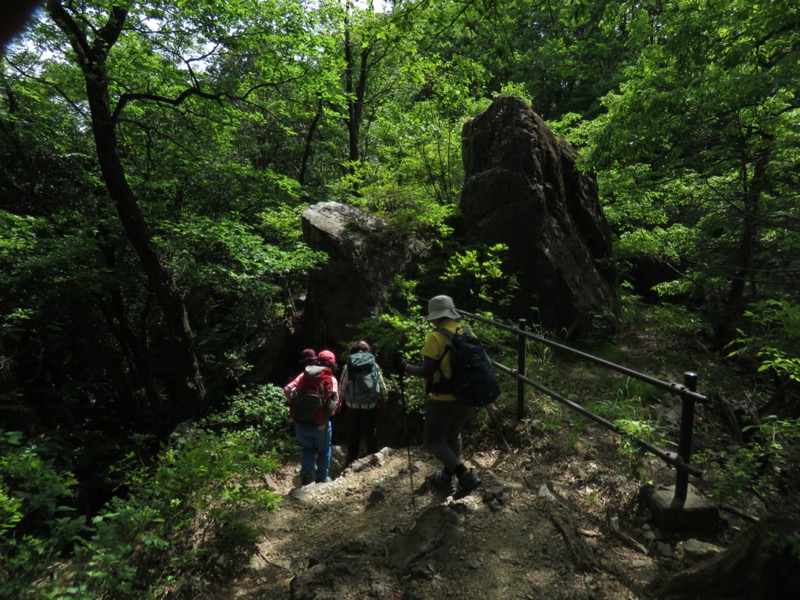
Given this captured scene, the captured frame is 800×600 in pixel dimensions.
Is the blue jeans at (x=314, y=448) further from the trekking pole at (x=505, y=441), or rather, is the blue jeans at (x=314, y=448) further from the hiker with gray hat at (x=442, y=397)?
the hiker with gray hat at (x=442, y=397)

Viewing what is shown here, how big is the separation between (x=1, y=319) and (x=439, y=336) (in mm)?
9536

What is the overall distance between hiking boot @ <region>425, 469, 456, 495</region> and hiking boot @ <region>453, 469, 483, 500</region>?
0.80 ft

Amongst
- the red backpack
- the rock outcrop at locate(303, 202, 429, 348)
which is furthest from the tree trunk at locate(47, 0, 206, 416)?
the red backpack

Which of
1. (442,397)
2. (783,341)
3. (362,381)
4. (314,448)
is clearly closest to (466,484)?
(442,397)

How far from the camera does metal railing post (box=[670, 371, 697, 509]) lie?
2.99 metres

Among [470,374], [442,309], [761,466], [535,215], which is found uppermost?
[535,215]

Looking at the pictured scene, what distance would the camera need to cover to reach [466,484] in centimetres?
375

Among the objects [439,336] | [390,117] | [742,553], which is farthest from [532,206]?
[390,117]

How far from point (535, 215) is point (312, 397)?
5.28m

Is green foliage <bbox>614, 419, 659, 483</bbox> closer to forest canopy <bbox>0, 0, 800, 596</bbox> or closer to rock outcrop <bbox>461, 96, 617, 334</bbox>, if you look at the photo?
forest canopy <bbox>0, 0, 800, 596</bbox>

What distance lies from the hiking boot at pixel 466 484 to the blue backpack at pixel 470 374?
74 centimetres

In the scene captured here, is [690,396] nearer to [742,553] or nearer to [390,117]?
[742,553]

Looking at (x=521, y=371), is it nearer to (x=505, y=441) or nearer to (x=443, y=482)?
(x=505, y=441)

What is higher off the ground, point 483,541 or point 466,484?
point 466,484
